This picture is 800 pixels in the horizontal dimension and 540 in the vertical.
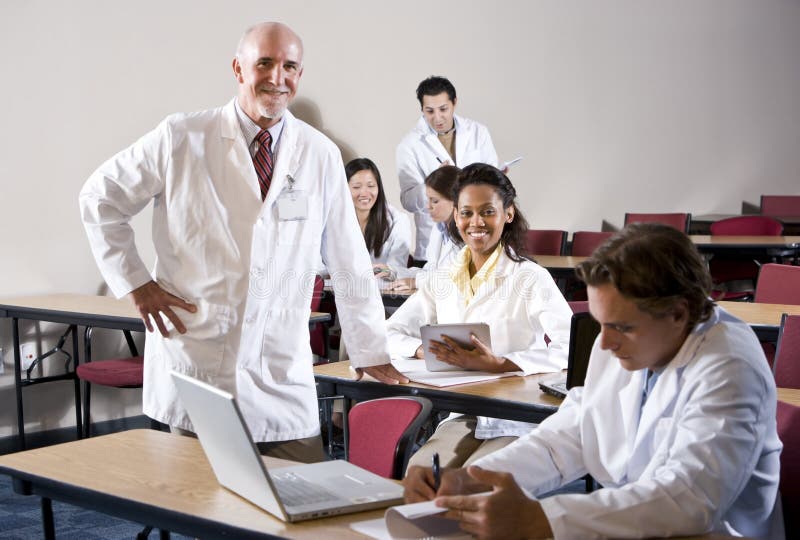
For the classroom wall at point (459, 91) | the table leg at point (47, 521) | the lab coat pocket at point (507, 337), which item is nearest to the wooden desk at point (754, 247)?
the classroom wall at point (459, 91)

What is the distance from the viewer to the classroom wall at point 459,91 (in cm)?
492

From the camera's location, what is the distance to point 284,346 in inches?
95.5

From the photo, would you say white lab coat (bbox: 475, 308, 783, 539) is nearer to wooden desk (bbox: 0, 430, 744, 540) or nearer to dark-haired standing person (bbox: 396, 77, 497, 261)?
wooden desk (bbox: 0, 430, 744, 540)

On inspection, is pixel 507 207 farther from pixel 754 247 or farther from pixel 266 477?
pixel 754 247

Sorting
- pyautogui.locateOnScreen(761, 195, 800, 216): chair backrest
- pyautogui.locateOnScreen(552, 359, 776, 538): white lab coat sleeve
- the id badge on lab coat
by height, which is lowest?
pyautogui.locateOnScreen(552, 359, 776, 538): white lab coat sleeve

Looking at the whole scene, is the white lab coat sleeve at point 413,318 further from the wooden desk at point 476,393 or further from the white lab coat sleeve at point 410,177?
the white lab coat sleeve at point 410,177

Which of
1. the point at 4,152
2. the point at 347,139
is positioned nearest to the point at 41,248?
the point at 4,152

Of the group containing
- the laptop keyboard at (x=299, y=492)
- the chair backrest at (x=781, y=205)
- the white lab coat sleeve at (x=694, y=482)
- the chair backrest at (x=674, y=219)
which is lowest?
the laptop keyboard at (x=299, y=492)

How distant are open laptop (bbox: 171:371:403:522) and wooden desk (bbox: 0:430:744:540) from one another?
0.02 meters

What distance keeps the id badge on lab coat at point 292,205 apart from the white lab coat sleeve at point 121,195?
31cm

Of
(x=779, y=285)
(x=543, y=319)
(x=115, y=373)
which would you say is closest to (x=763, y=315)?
(x=779, y=285)

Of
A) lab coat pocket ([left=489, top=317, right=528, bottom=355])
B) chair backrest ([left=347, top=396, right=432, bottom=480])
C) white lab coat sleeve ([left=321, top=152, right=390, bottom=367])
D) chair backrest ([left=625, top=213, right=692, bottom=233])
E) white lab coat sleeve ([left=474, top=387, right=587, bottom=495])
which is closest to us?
white lab coat sleeve ([left=474, top=387, right=587, bottom=495])

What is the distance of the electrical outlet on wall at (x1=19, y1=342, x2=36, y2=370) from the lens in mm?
4863

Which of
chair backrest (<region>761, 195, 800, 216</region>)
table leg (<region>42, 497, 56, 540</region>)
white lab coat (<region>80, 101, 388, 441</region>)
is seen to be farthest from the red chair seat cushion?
chair backrest (<region>761, 195, 800, 216</region>)
